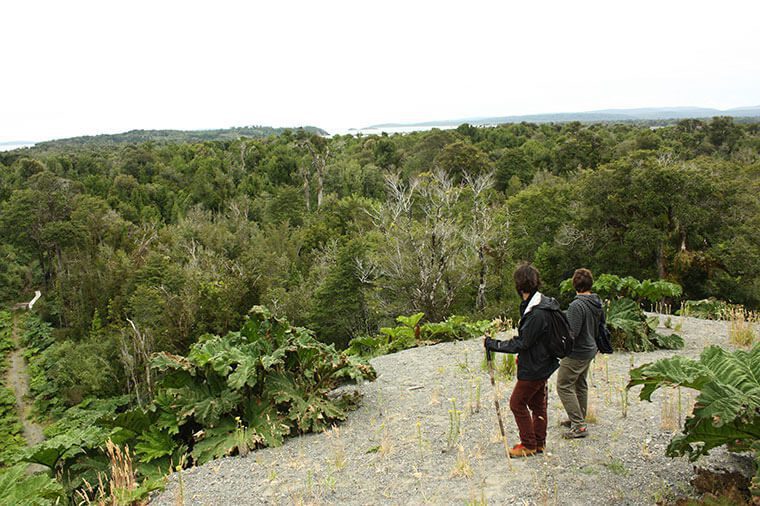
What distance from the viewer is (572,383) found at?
4871mm

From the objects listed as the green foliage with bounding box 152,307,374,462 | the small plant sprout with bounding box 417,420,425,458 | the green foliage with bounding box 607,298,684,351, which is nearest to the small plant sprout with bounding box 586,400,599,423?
the small plant sprout with bounding box 417,420,425,458

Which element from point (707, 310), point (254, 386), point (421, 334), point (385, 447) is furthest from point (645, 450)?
point (707, 310)

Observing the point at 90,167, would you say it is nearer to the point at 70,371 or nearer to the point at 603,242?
the point at 70,371

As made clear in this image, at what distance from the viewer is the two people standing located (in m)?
4.32

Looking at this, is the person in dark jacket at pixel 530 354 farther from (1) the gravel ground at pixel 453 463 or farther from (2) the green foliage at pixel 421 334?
(2) the green foliage at pixel 421 334

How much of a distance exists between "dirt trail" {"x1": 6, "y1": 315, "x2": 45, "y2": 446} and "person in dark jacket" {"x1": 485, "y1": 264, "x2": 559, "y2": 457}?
22965 millimetres

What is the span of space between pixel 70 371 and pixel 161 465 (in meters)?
23.3

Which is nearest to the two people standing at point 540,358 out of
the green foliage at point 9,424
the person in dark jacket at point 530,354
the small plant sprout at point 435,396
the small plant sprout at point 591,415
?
the person in dark jacket at point 530,354

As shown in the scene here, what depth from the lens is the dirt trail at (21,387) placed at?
23328mm

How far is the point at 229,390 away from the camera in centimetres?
590

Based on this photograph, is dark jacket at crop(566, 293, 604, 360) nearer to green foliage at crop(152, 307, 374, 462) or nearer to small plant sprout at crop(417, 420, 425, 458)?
small plant sprout at crop(417, 420, 425, 458)

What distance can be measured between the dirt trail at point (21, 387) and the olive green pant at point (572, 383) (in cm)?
2307

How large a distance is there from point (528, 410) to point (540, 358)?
1.76ft

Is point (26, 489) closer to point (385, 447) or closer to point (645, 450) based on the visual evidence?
point (385, 447)
